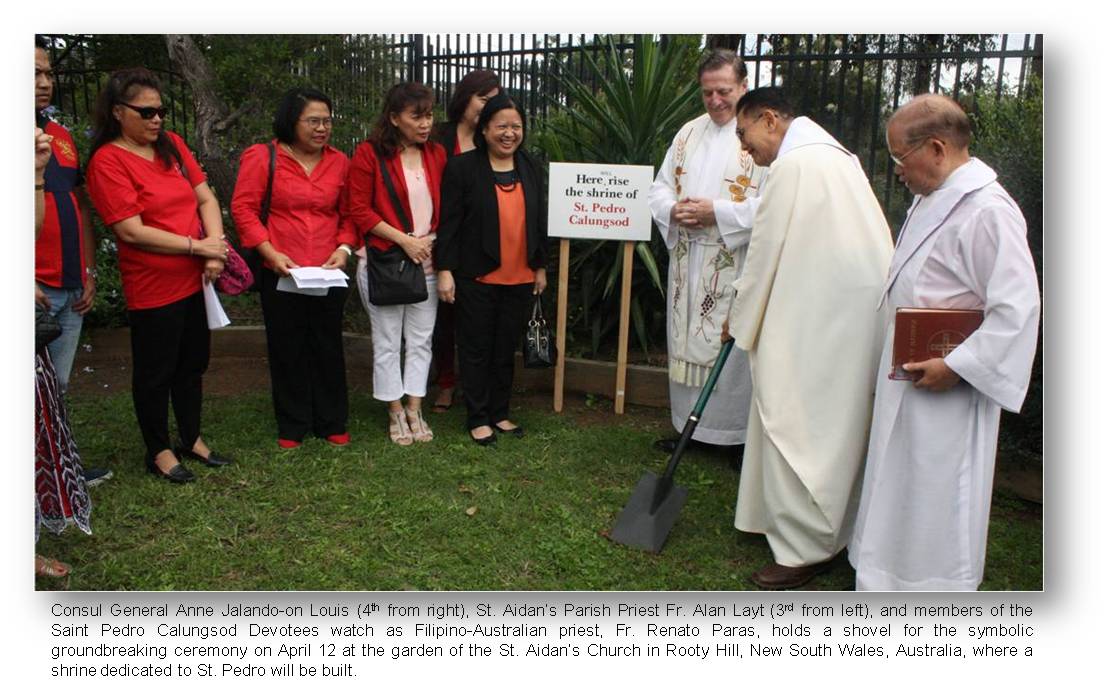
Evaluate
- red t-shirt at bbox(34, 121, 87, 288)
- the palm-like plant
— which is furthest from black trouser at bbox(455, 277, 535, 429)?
red t-shirt at bbox(34, 121, 87, 288)

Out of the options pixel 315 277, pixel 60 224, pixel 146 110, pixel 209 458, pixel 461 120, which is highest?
pixel 461 120

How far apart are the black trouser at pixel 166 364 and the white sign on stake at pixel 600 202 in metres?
2.26

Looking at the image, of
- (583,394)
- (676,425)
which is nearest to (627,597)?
(676,425)

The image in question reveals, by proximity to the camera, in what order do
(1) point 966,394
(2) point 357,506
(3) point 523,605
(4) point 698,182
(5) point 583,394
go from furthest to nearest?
1. (5) point 583,394
2. (4) point 698,182
3. (2) point 357,506
4. (3) point 523,605
5. (1) point 966,394

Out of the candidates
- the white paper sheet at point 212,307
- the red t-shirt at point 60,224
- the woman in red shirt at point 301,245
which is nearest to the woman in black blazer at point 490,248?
the woman in red shirt at point 301,245

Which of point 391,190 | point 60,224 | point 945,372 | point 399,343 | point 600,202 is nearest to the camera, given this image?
point 945,372

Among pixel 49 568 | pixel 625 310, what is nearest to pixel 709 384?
pixel 625 310

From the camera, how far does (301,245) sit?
15.9ft

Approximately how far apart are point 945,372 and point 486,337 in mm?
2832

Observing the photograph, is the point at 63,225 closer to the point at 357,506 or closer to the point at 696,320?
the point at 357,506

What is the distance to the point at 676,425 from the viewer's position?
539 centimetres

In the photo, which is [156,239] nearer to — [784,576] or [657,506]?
[657,506]

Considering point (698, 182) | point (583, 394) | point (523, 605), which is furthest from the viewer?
point (583, 394)

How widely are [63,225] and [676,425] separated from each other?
346 cm
